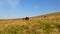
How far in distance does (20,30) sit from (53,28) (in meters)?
3.47

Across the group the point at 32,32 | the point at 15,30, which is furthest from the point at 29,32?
the point at 15,30

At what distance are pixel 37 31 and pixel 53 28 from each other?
6.98ft

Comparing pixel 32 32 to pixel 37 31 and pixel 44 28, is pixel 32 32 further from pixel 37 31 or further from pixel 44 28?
pixel 44 28

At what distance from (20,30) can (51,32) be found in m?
2.91

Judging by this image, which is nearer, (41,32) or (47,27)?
(41,32)

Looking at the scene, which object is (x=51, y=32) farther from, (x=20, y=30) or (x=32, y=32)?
(x=20, y=30)

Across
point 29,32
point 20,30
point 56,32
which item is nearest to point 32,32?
point 29,32

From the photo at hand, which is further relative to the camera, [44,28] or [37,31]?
[44,28]

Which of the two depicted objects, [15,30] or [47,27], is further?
[47,27]

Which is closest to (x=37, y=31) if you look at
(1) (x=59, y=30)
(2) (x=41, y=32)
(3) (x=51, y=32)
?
(2) (x=41, y=32)

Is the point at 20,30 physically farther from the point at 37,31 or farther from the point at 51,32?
the point at 51,32

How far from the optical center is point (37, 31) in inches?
570

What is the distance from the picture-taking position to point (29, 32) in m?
14.3

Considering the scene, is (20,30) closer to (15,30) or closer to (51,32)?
(15,30)
